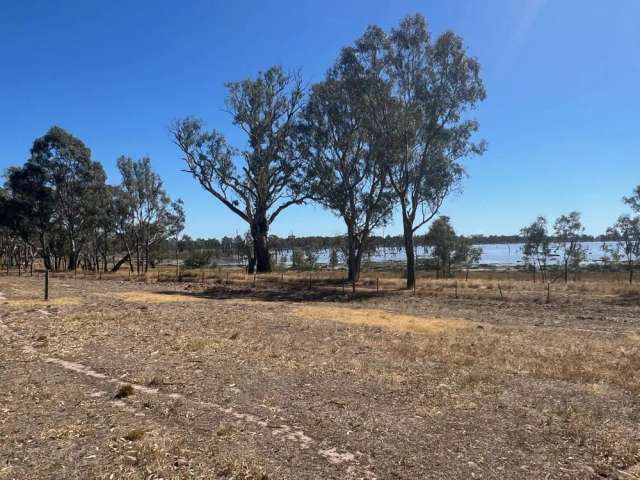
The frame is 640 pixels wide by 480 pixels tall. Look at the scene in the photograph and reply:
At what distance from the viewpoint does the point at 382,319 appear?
75.2ft

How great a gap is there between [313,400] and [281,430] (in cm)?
174

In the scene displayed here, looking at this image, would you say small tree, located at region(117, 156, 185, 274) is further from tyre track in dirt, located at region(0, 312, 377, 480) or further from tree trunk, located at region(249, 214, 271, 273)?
tyre track in dirt, located at region(0, 312, 377, 480)

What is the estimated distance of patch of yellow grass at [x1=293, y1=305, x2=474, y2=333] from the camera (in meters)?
20.2

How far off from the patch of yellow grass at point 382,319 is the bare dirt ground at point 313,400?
1.63 feet

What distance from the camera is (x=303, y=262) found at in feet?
287

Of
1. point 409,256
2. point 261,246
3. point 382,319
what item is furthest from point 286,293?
point 261,246

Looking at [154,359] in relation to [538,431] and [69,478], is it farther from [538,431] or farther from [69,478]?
[538,431]

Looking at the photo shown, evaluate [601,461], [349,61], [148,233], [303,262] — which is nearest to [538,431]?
[601,461]

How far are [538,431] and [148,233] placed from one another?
229 feet

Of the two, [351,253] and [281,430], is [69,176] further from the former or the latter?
[281,430]

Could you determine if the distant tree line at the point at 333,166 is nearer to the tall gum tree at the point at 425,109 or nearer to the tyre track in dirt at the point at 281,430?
the tall gum tree at the point at 425,109

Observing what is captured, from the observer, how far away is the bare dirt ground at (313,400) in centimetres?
655

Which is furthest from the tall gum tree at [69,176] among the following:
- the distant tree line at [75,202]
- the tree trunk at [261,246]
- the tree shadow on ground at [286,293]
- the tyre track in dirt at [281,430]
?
the tyre track in dirt at [281,430]

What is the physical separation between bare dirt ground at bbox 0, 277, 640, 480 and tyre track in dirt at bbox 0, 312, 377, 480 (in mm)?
31
